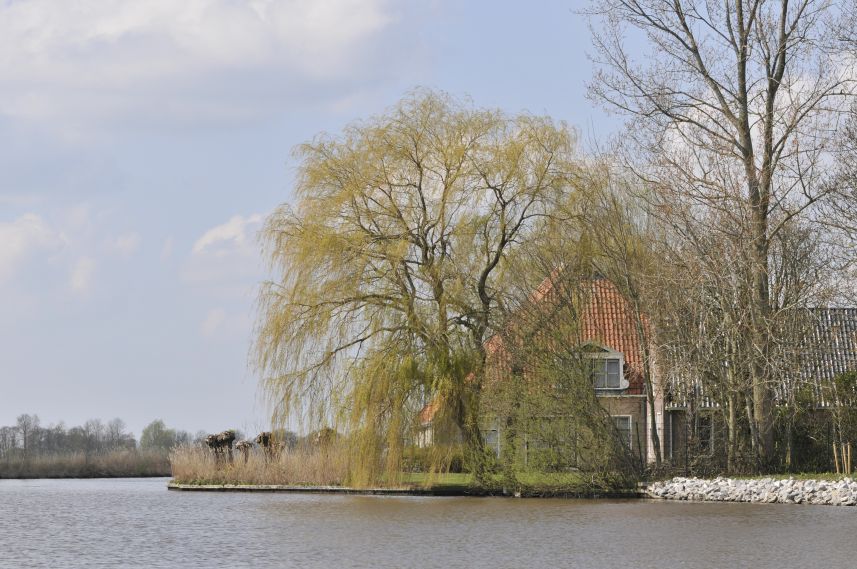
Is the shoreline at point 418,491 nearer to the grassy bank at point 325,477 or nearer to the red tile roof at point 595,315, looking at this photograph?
the grassy bank at point 325,477

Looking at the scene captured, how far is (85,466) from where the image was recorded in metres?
44.1

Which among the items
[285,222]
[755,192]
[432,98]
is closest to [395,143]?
[432,98]

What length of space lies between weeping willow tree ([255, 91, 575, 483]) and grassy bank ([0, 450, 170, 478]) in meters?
18.5

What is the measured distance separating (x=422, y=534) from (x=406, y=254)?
12.8 meters

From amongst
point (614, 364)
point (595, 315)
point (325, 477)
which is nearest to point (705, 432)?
point (595, 315)

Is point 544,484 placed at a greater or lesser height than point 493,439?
lesser

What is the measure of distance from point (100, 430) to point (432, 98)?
41.3 metres

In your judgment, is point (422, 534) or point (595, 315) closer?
point (422, 534)

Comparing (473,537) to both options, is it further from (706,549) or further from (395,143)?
(395,143)

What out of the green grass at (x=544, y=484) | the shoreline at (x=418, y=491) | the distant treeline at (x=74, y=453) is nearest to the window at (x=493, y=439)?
the green grass at (x=544, y=484)

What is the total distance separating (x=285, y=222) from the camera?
2903 centimetres

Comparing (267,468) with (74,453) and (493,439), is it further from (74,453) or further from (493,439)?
(74,453)

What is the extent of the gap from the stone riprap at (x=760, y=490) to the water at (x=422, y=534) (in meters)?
0.66

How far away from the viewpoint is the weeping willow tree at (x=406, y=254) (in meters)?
27.8
